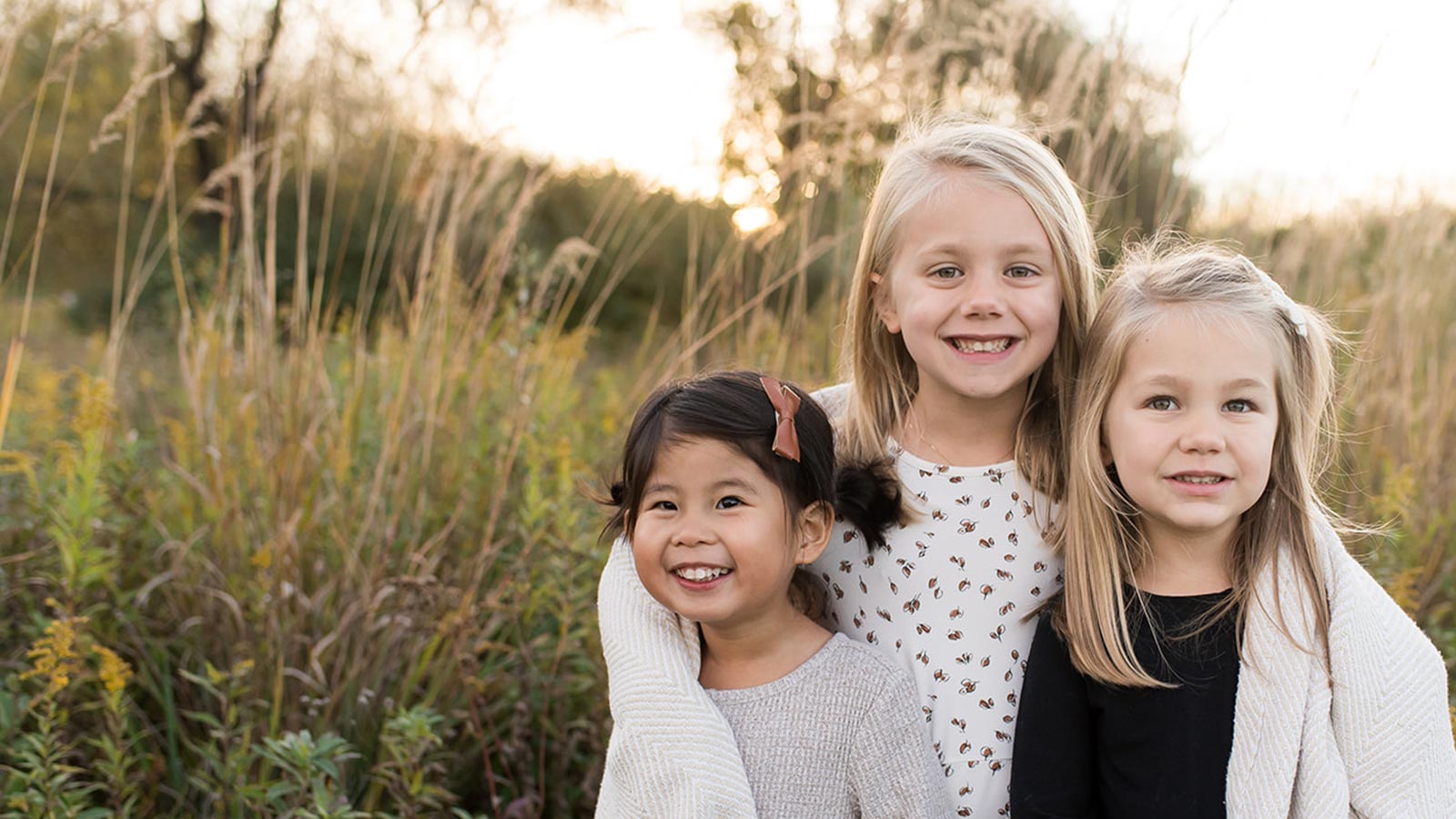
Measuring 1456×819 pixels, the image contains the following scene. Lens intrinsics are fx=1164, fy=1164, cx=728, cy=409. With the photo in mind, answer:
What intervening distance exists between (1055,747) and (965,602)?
30 centimetres

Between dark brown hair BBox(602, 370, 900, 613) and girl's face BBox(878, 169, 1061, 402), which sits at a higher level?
girl's face BBox(878, 169, 1061, 402)

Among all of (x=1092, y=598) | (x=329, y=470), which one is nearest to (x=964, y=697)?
(x=1092, y=598)

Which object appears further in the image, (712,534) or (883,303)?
(883,303)

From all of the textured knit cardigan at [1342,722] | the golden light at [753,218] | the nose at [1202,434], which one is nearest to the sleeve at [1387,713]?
the textured knit cardigan at [1342,722]

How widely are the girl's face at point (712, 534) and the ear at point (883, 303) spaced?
1.48 feet

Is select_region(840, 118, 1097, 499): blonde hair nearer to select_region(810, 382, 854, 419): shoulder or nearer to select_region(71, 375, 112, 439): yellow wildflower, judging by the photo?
select_region(810, 382, 854, 419): shoulder

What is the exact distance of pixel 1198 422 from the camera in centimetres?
175

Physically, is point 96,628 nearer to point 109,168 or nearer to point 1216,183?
point 1216,183

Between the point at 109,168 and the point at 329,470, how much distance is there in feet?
35.9

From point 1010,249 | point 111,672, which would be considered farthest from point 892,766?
point 111,672

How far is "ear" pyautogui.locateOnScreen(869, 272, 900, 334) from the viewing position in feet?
7.13

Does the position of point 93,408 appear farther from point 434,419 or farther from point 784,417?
point 784,417

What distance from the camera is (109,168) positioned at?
12094mm

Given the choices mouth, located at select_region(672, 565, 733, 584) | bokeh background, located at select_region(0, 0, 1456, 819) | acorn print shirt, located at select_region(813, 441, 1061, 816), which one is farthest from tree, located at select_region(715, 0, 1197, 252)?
mouth, located at select_region(672, 565, 733, 584)
